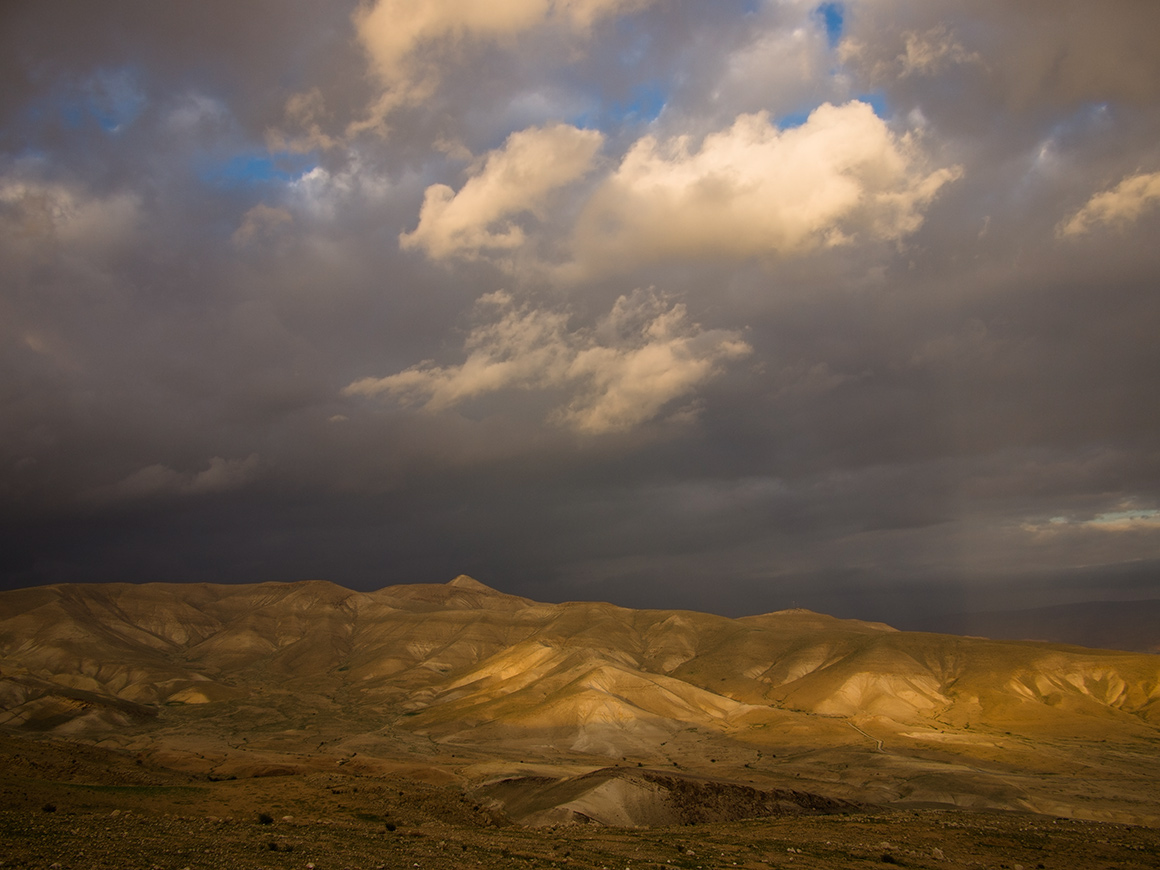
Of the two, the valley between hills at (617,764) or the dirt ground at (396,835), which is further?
the valley between hills at (617,764)

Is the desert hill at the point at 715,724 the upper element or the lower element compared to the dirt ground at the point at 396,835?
lower

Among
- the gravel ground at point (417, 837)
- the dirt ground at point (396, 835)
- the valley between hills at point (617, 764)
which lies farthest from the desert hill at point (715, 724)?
the gravel ground at point (417, 837)

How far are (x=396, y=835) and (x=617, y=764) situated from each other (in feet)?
238

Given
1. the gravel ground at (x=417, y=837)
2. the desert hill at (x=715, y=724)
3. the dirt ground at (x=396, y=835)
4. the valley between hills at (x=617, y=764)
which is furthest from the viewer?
the desert hill at (x=715, y=724)

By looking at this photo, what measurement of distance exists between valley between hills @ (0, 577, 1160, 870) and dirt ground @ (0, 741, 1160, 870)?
270mm

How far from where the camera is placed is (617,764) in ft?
336

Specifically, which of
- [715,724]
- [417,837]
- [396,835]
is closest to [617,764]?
[715,724]

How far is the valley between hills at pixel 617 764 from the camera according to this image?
116ft

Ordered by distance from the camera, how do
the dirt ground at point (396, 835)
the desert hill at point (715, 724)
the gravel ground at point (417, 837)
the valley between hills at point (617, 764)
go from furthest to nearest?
the desert hill at point (715, 724) → the valley between hills at point (617, 764) → the dirt ground at point (396, 835) → the gravel ground at point (417, 837)

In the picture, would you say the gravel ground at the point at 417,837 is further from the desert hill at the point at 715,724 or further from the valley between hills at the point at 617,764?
the desert hill at the point at 715,724

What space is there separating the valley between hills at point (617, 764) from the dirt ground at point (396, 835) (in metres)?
0.27

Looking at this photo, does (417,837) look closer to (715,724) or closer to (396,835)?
(396,835)

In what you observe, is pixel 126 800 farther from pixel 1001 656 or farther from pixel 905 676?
pixel 1001 656

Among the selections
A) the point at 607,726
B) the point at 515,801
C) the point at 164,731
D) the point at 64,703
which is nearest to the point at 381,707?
the point at 164,731
